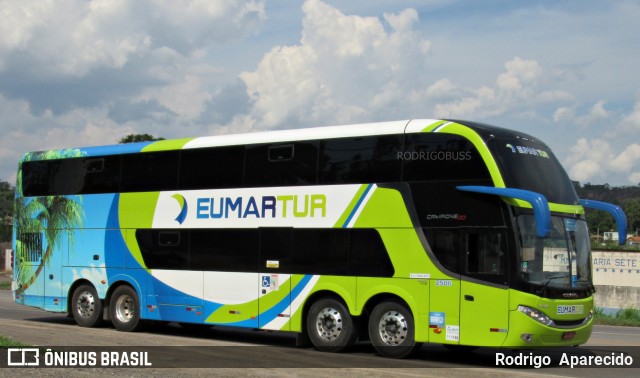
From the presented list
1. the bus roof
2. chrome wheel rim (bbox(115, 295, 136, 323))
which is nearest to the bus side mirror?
the bus roof

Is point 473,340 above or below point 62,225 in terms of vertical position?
below

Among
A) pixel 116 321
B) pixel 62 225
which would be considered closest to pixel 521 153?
pixel 116 321

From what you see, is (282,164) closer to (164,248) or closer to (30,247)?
(164,248)

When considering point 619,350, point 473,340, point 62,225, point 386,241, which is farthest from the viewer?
point 62,225

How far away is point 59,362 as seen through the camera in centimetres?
→ 1325

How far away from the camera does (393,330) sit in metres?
15.5

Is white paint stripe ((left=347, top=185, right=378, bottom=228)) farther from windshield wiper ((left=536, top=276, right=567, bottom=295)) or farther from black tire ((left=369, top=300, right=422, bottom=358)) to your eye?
windshield wiper ((left=536, top=276, right=567, bottom=295))

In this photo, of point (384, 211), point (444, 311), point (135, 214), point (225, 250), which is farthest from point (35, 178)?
point (444, 311)

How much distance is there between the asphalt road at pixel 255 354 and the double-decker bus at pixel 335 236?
523 mm

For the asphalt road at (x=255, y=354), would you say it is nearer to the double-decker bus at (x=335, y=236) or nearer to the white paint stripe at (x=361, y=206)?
the double-decker bus at (x=335, y=236)

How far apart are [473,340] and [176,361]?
15.6 feet

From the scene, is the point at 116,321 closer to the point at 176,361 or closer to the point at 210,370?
the point at 176,361

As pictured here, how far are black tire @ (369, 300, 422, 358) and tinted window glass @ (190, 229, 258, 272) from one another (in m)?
3.03
